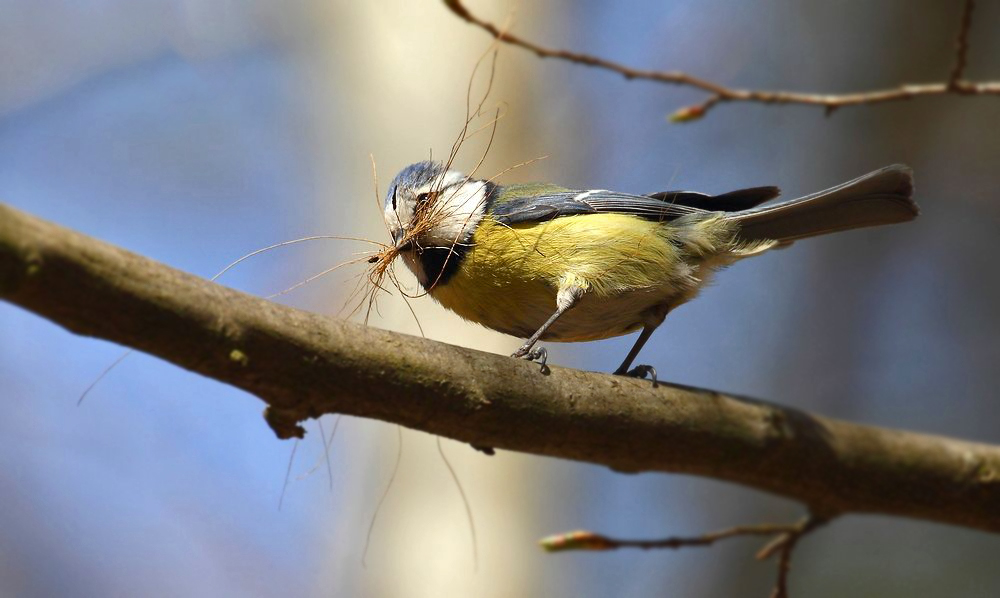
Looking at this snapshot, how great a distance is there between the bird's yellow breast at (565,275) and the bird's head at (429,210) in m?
0.07

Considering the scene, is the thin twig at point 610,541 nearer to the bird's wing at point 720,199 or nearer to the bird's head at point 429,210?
the bird's head at point 429,210

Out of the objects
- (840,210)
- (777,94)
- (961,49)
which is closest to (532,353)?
(777,94)

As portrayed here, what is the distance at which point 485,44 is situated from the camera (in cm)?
531

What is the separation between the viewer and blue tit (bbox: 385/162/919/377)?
324 cm

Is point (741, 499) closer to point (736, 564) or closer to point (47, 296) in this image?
point (736, 564)

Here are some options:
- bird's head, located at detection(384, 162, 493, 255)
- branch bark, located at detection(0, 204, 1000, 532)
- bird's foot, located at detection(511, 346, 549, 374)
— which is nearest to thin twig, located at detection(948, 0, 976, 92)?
branch bark, located at detection(0, 204, 1000, 532)

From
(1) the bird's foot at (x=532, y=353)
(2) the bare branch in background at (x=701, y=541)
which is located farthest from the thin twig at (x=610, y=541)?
(1) the bird's foot at (x=532, y=353)

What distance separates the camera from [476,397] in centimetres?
211

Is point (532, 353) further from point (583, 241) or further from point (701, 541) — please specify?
point (701, 541)

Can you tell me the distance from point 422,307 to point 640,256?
172cm

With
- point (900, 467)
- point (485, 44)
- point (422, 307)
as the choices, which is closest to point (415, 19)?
point (485, 44)

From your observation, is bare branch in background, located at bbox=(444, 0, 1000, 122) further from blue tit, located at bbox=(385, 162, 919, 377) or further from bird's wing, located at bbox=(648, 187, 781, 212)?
bird's wing, located at bbox=(648, 187, 781, 212)

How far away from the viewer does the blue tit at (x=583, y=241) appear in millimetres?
3240

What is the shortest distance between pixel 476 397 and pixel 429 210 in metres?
1.29
